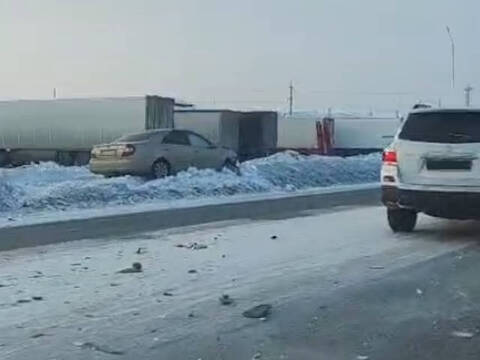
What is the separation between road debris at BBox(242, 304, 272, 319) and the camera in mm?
7062

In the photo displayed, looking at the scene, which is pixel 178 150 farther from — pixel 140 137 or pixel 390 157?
pixel 390 157

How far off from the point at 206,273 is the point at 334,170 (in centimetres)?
1921

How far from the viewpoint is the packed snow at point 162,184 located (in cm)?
1739

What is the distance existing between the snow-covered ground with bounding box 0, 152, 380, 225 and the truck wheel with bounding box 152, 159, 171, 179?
0.68 m

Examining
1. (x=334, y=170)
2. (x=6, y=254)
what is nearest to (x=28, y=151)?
(x=334, y=170)

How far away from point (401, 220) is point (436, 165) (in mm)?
1273

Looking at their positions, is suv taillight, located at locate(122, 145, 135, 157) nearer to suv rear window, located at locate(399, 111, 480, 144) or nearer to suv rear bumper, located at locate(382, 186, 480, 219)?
suv rear window, located at locate(399, 111, 480, 144)

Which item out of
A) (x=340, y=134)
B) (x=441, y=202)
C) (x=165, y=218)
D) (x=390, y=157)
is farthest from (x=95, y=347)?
(x=340, y=134)

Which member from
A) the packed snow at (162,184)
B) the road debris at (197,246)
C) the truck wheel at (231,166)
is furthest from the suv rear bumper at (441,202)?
the truck wheel at (231,166)

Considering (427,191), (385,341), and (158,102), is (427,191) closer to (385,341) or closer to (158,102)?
(385,341)

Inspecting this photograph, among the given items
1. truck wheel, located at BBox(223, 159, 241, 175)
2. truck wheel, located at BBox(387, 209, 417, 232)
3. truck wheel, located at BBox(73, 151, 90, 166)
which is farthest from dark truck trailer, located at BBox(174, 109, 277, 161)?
truck wheel, located at BBox(387, 209, 417, 232)

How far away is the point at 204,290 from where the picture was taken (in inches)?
320

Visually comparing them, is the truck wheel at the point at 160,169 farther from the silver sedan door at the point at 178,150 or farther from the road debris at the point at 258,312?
the road debris at the point at 258,312

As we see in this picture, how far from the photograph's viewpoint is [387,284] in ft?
27.9
